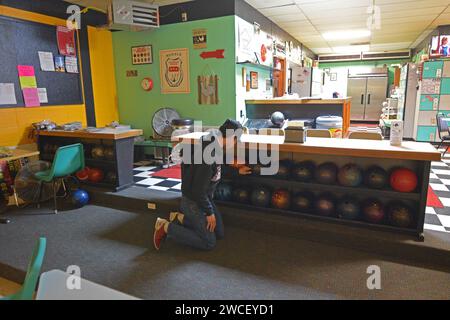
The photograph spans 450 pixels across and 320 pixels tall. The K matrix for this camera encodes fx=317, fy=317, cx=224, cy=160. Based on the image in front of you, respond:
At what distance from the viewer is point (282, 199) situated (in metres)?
3.24

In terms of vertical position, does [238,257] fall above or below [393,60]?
below

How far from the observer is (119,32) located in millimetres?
6164

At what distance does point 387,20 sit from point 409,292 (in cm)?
673

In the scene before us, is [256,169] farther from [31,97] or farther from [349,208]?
[31,97]

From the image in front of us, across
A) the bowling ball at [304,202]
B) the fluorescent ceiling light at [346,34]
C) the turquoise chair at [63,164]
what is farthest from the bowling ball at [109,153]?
the fluorescent ceiling light at [346,34]

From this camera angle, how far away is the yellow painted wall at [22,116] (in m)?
4.42

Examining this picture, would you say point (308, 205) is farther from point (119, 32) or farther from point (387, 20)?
point (387, 20)

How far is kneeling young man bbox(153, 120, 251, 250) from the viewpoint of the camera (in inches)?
110

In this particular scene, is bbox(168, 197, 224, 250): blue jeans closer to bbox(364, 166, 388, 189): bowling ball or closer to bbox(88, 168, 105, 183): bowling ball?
bbox(364, 166, 388, 189): bowling ball

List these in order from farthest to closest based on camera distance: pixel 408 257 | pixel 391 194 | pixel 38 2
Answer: pixel 38 2 → pixel 391 194 → pixel 408 257

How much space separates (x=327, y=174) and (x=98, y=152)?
9.88ft

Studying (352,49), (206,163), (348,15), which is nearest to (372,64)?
(352,49)

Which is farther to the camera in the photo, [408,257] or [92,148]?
[92,148]

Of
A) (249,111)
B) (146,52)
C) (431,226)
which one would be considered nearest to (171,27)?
(146,52)
